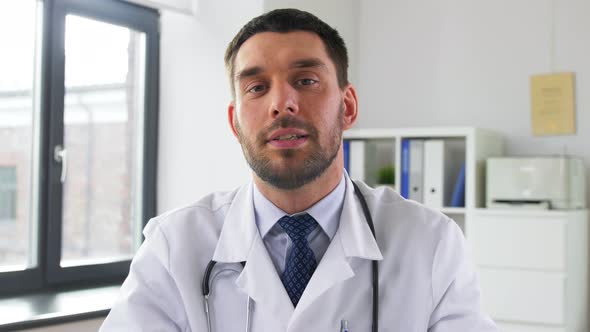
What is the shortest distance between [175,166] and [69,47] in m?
0.70

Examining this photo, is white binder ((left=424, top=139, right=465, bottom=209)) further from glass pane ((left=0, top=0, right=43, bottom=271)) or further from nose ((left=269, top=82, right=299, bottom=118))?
nose ((left=269, top=82, right=299, bottom=118))

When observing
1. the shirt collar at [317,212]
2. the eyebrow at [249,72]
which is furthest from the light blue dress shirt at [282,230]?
the eyebrow at [249,72]

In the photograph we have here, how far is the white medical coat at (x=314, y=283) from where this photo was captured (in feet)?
4.23

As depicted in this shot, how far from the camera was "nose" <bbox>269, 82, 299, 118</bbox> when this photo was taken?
126cm

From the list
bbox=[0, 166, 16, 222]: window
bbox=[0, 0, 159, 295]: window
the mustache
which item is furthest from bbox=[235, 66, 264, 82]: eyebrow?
bbox=[0, 166, 16, 222]: window

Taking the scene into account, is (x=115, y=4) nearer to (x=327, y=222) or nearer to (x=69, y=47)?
(x=69, y=47)

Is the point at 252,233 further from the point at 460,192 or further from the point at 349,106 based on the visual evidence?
the point at 460,192

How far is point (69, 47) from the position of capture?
2.77 metres

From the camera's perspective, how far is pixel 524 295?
2.72m

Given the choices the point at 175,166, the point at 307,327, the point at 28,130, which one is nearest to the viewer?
the point at 307,327

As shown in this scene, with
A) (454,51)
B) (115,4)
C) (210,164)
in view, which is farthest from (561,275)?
(115,4)

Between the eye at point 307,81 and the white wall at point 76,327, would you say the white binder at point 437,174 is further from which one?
the eye at point 307,81

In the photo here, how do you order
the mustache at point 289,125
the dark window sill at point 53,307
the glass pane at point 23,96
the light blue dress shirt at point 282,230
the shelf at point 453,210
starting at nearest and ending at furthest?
the mustache at point 289,125
the light blue dress shirt at point 282,230
the dark window sill at point 53,307
the glass pane at point 23,96
the shelf at point 453,210

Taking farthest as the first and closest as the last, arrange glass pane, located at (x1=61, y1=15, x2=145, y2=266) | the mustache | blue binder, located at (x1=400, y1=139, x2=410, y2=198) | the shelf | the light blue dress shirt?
blue binder, located at (x1=400, y1=139, x2=410, y2=198) → the shelf → glass pane, located at (x1=61, y1=15, x2=145, y2=266) → the light blue dress shirt → the mustache
